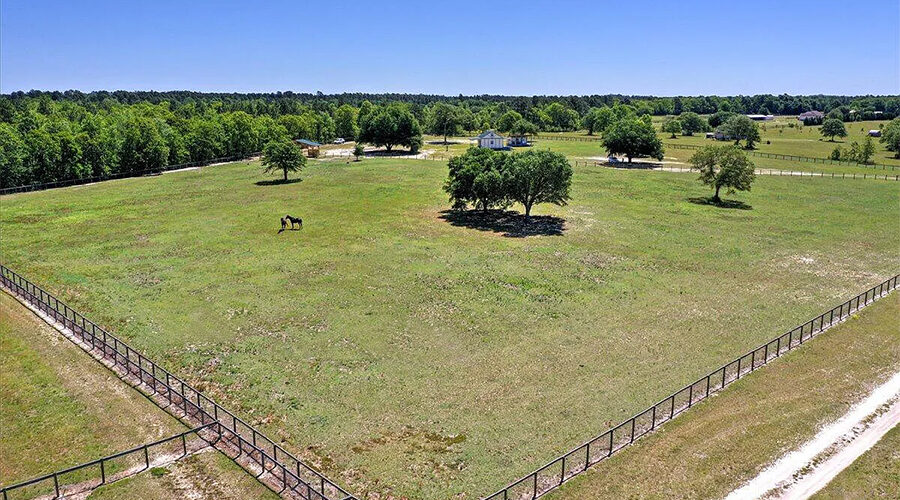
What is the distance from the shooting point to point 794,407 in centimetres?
2350

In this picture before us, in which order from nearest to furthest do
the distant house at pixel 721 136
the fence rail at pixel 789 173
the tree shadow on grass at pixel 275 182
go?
the tree shadow on grass at pixel 275 182 < the fence rail at pixel 789 173 < the distant house at pixel 721 136

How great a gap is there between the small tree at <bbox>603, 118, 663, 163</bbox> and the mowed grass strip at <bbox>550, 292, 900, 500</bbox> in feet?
224

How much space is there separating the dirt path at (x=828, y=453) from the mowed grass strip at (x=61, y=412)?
20.5 metres

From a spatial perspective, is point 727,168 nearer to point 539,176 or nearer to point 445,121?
point 539,176

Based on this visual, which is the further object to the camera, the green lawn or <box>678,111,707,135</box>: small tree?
A: <box>678,111,707,135</box>: small tree

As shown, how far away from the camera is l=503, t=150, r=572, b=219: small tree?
53344 millimetres

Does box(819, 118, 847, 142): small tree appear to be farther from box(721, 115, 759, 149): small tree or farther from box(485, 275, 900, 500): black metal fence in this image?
box(485, 275, 900, 500): black metal fence

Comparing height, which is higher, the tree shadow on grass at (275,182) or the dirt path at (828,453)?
the tree shadow on grass at (275,182)

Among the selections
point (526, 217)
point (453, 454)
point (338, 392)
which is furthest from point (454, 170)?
point (453, 454)

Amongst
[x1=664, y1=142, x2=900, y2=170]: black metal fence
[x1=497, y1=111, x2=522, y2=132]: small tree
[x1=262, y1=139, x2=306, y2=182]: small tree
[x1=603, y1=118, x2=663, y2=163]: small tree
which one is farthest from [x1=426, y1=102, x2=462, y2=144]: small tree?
[x1=664, y1=142, x2=900, y2=170]: black metal fence

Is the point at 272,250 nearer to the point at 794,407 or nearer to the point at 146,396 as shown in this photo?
Result: the point at 146,396

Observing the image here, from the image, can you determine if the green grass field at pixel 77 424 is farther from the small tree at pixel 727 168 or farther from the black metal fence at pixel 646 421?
the small tree at pixel 727 168

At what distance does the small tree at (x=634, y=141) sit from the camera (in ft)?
310

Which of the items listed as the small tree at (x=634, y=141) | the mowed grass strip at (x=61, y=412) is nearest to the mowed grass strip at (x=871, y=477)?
the mowed grass strip at (x=61, y=412)
